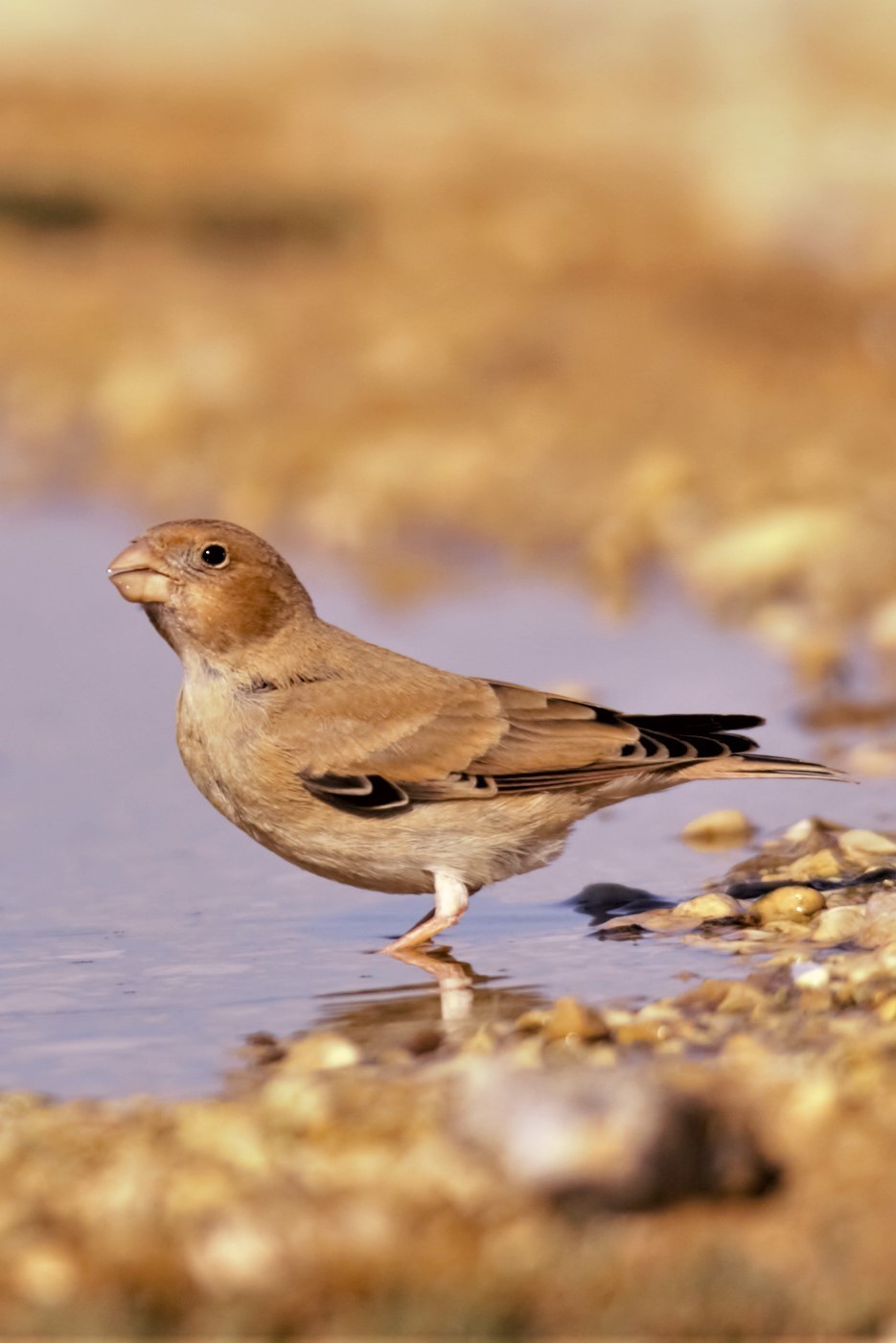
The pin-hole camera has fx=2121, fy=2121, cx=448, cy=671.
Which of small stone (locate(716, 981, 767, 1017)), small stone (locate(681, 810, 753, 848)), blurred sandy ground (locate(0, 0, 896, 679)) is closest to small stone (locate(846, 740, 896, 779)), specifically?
small stone (locate(681, 810, 753, 848))

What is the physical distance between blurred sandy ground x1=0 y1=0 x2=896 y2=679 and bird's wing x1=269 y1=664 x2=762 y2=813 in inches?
102

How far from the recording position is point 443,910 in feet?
20.2

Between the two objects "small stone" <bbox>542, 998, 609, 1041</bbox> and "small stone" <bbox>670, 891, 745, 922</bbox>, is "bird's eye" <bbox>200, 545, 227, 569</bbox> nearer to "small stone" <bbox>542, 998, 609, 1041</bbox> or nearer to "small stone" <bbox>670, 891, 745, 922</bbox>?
"small stone" <bbox>670, 891, 745, 922</bbox>

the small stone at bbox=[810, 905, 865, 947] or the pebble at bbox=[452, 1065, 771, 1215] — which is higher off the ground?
the small stone at bbox=[810, 905, 865, 947]

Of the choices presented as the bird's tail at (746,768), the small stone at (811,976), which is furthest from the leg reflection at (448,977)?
the bird's tail at (746,768)

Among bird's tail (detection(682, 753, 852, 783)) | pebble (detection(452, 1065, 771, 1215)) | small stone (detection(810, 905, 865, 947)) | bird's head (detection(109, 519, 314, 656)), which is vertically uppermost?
bird's head (detection(109, 519, 314, 656))

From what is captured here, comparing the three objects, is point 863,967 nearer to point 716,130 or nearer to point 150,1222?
point 150,1222

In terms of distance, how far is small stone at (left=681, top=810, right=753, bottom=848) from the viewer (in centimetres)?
698

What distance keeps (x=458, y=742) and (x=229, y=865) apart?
1045mm

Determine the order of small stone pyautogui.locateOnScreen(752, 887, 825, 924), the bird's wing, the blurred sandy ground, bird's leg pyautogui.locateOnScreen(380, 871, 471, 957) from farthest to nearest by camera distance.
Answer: the blurred sandy ground → the bird's wing → bird's leg pyautogui.locateOnScreen(380, 871, 471, 957) → small stone pyautogui.locateOnScreen(752, 887, 825, 924)

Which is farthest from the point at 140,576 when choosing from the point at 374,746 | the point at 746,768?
the point at 746,768

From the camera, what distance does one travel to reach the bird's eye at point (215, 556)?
21.0ft

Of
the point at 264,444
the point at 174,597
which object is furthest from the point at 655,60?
the point at 174,597

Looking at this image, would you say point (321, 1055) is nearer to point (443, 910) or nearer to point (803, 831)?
point (443, 910)
